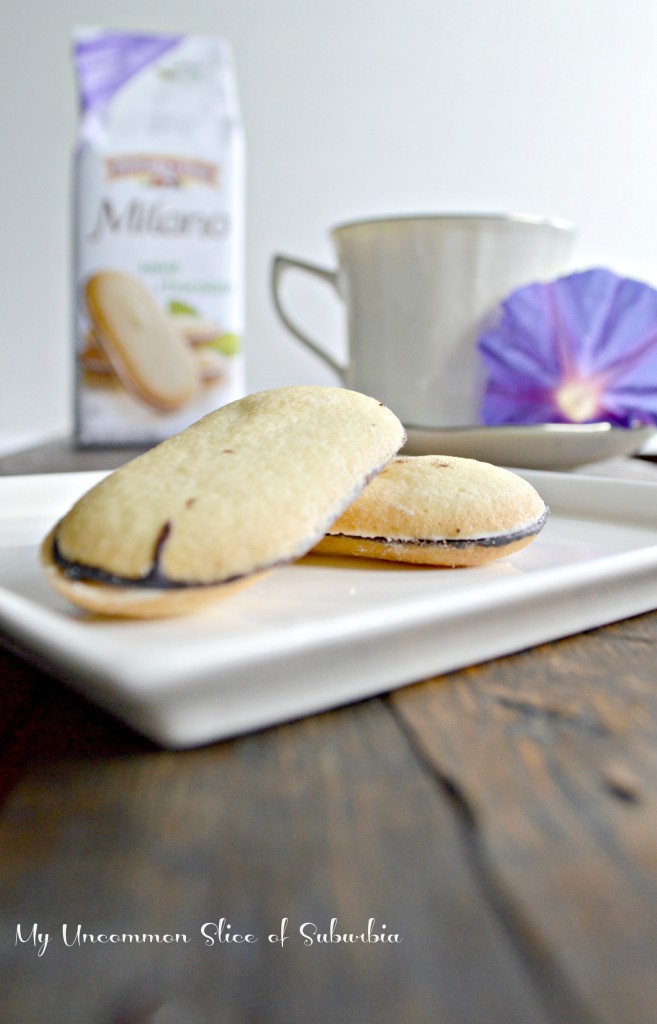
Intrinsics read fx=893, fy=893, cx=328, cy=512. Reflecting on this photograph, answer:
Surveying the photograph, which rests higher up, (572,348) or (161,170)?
(161,170)

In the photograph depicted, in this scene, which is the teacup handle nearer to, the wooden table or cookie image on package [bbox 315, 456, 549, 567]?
cookie image on package [bbox 315, 456, 549, 567]

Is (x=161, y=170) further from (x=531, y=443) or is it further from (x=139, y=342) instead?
(x=531, y=443)

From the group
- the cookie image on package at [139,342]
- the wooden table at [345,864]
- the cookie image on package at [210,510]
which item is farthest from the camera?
the cookie image on package at [139,342]

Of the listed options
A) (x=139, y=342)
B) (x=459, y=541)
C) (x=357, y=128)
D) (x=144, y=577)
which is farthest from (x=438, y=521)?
(x=357, y=128)

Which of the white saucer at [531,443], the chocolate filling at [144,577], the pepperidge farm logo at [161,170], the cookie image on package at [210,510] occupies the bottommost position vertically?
the white saucer at [531,443]

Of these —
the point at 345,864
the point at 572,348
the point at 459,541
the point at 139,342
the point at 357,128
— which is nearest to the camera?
the point at 345,864

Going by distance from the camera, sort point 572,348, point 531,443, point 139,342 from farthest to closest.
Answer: point 139,342, point 572,348, point 531,443

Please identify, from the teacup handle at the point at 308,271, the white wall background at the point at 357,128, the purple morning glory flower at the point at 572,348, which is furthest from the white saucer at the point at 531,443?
the white wall background at the point at 357,128

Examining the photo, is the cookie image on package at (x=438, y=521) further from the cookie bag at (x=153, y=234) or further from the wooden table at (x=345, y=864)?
the cookie bag at (x=153, y=234)
